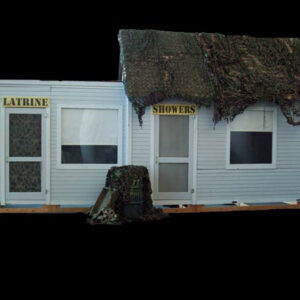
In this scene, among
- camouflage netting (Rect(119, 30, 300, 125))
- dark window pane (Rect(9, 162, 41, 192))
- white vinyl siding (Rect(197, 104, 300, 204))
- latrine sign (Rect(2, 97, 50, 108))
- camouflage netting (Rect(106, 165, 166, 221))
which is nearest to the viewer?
camouflage netting (Rect(106, 165, 166, 221))

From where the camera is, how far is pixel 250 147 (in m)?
10.3

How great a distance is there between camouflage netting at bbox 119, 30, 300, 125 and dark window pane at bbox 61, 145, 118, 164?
116 centimetres

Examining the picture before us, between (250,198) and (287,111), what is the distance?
215cm

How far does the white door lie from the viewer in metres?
9.91

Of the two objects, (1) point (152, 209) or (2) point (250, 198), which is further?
(2) point (250, 198)

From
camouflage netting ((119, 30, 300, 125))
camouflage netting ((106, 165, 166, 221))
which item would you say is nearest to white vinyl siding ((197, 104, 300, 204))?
camouflage netting ((119, 30, 300, 125))

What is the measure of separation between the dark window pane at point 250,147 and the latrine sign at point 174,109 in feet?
3.66

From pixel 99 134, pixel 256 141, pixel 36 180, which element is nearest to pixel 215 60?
pixel 256 141

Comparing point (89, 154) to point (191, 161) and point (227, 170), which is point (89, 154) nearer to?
point (191, 161)

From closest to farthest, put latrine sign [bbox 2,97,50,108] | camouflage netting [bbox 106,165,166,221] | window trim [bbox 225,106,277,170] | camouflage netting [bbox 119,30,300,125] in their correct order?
camouflage netting [bbox 106,165,166,221] < camouflage netting [bbox 119,30,300,125] < latrine sign [bbox 2,97,50,108] < window trim [bbox 225,106,277,170]

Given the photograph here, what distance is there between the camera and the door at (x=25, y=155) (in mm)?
9805

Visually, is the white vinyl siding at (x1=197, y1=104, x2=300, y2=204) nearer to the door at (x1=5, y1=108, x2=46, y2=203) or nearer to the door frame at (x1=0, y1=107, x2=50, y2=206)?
the door frame at (x1=0, y1=107, x2=50, y2=206)

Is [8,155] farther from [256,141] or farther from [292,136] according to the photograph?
[292,136]

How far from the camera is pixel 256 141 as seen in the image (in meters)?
10.3
